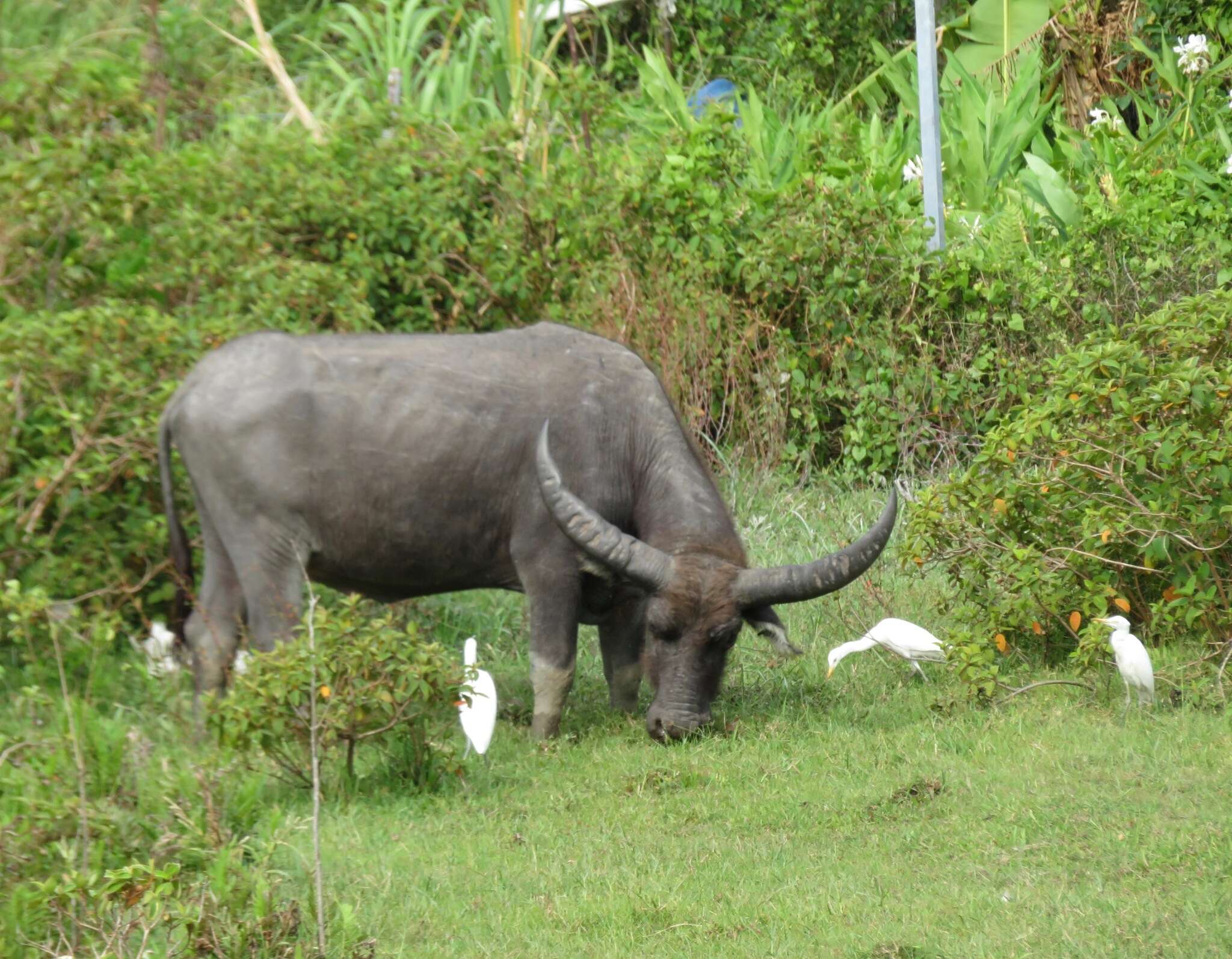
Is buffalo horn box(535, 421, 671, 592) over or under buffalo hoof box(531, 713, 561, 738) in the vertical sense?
over

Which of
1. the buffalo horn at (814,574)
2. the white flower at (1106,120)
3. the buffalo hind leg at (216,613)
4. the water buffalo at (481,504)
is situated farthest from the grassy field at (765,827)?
the white flower at (1106,120)

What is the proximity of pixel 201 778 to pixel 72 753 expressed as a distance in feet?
2.17

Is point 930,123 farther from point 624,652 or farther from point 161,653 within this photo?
point 161,653

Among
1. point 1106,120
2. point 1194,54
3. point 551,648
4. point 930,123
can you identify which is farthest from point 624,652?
point 1194,54

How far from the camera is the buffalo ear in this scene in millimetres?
6730

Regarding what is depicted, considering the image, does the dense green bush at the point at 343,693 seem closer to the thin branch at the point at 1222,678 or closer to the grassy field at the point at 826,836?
the grassy field at the point at 826,836

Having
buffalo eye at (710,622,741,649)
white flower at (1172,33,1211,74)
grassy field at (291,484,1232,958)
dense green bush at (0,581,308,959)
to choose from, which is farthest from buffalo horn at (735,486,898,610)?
white flower at (1172,33,1211,74)

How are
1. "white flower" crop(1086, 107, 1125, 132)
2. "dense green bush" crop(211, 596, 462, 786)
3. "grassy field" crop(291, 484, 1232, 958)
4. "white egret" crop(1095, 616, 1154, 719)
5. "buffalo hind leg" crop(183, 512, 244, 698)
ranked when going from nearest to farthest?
"grassy field" crop(291, 484, 1232, 958) → "dense green bush" crop(211, 596, 462, 786) → "white egret" crop(1095, 616, 1154, 719) → "buffalo hind leg" crop(183, 512, 244, 698) → "white flower" crop(1086, 107, 1125, 132)

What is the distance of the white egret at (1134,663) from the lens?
6219 millimetres

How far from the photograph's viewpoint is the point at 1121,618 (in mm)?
6387

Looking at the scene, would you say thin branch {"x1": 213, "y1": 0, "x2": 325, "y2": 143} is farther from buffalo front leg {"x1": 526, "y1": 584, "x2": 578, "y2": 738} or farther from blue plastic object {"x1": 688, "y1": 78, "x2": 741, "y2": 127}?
buffalo front leg {"x1": 526, "y1": 584, "x2": 578, "y2": 738}

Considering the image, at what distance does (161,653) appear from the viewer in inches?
297

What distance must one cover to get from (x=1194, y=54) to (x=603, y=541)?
7047mm

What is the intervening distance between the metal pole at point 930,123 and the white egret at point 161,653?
17.0 ft
